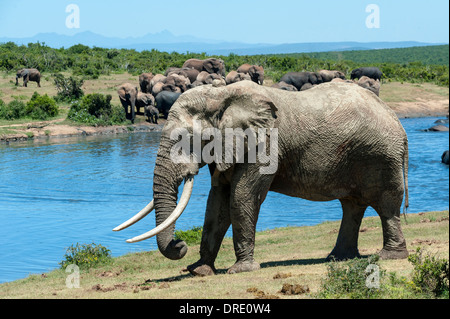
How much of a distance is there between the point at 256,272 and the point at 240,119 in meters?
2.11

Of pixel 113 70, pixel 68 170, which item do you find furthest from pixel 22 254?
pixel 113 70

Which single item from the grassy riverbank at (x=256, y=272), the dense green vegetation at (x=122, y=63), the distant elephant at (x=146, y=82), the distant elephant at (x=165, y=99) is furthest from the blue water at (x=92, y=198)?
the dense green vegetation at (x=122, y=63)

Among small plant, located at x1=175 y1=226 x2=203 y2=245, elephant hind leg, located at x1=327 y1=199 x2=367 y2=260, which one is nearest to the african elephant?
elephant hind leg, located at x1=327 y1=199 x2=367 y2=260

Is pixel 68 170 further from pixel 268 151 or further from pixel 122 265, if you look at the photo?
pixel 268 151

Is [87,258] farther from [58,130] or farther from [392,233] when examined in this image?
[58,130]

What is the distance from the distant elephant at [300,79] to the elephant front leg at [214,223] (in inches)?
1741

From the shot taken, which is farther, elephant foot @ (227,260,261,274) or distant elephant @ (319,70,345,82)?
distant elephant @ (319,70,345,82)

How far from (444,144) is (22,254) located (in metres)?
25.7

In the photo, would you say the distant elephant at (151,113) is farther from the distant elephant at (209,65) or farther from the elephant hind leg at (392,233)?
the elephant hind leg at (392,233)

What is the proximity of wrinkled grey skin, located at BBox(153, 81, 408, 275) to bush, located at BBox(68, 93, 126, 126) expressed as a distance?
3193 centimetres

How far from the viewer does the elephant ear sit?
945cm

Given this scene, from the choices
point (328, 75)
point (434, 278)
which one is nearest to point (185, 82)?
point (328, 75)

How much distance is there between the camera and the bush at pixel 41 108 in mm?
40031

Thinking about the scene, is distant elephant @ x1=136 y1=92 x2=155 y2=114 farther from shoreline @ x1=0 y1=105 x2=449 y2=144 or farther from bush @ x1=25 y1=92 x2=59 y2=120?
bush @ x1=25 y1=92 x2=59 y2=120
